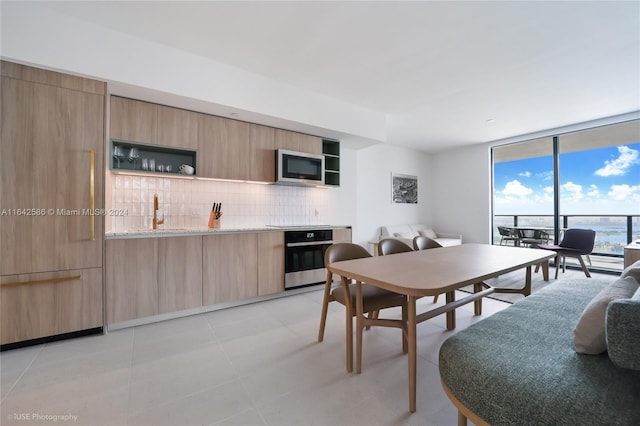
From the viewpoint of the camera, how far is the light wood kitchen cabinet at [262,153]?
11.6 ft

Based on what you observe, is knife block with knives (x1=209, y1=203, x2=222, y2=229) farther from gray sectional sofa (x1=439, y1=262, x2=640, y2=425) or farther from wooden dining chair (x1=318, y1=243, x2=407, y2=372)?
gray sectional sofa (x1=439, y1=262, x2=640, y2=425)

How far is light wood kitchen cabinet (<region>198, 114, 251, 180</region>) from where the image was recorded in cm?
320

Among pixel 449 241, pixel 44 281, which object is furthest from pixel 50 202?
pixel 449 241

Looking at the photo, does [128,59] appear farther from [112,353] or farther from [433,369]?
[433,369]

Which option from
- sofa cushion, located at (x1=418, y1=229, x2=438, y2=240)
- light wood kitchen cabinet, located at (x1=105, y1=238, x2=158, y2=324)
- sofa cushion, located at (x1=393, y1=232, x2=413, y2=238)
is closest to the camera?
light wood kitchen cabinet, located at (x1=105, y1=238, x2=158, y2=324)

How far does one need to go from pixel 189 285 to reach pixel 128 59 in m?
2.23

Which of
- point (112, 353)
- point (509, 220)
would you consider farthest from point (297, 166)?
point (509, 220)

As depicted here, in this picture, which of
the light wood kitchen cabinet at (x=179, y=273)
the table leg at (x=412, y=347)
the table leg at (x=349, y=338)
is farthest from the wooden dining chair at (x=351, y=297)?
the light wood kitchen cabinet at (x=179, y=273)

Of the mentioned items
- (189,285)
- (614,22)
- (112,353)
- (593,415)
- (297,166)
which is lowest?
(112,353)

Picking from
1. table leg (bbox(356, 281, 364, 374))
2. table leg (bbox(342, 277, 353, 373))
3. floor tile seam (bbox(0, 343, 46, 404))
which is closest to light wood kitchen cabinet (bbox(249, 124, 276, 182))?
table leg (bbox(342, 277, 353, 373))

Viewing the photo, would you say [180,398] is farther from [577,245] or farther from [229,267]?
[577,245]

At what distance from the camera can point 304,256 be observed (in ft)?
12.1

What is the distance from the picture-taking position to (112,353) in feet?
6.88

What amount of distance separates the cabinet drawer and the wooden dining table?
7.16 ft
